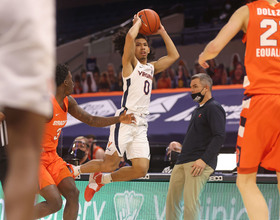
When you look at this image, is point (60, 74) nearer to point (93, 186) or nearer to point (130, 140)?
point (130, 140)

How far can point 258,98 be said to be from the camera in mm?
3398

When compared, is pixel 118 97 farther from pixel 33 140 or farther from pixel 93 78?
pixel 33 140

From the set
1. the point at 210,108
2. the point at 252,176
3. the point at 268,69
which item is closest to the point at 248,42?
the point at 268,69

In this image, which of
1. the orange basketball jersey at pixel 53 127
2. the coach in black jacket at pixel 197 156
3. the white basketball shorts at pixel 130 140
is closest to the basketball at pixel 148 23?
the coach in black jacket at pixel 197 156

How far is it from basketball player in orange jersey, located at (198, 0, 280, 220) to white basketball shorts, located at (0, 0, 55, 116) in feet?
6.76

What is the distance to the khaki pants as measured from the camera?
16.6 feet

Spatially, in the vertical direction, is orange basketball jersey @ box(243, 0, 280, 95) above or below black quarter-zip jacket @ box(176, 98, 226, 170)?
above

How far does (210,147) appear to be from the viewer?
5.20 m

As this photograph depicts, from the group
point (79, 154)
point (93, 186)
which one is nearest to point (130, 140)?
point (93, 186)

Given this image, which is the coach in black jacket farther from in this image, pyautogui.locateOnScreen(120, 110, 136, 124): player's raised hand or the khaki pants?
pyautogui.locateOnScreen(120, 110, 136, 124): player's raised hand


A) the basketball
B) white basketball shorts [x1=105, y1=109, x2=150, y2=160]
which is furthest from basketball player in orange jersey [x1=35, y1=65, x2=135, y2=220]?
the basketball

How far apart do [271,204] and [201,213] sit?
0.86m

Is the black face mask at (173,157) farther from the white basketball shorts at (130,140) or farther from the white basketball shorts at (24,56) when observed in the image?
the white basketball shorts at (24,56)

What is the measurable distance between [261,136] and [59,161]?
229 centimetres
